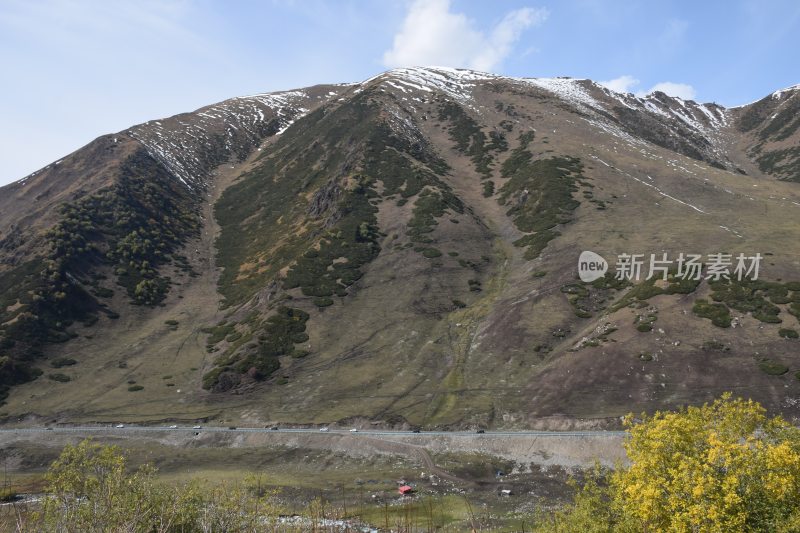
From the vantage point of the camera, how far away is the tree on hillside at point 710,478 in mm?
15398

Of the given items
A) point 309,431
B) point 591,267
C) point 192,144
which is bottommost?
point 309,431

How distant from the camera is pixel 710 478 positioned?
15.7 meters

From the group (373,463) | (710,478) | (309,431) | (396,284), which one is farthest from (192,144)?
(710,478)

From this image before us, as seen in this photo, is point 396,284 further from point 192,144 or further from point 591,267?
point 192,144

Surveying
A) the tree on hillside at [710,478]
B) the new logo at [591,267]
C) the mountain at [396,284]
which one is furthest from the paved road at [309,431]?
the new logo at [591,267]

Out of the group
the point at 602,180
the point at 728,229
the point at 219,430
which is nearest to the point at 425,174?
the point at 602,180

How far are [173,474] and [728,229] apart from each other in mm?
93493

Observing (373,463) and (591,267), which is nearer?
(373,463)

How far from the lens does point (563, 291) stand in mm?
76625


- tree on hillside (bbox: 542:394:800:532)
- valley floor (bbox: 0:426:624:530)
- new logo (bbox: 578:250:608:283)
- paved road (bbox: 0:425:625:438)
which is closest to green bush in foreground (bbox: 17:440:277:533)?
tree on hillside (bbox: 542:394:800:532)

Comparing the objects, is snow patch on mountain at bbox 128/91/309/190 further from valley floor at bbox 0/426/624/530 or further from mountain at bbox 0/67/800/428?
valley floor at bbox 0/426/624/530

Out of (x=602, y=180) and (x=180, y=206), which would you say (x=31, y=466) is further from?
(x=602, y=180)

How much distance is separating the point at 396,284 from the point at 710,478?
74.1 metres

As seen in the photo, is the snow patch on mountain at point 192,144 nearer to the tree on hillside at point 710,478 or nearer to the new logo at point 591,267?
the new logo at point 591,267
